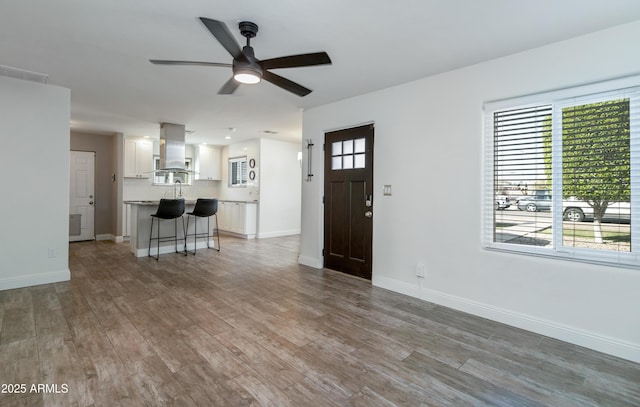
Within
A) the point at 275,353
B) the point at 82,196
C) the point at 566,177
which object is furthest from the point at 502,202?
the point at 82,196

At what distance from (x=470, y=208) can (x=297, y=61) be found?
2157mm

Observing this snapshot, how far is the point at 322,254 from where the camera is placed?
4660 mm

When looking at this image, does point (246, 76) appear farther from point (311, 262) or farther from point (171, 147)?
point (171, 147)

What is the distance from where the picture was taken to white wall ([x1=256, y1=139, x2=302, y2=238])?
296 inches

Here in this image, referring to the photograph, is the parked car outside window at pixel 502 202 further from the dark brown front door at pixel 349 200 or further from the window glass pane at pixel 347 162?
the window glass pane at pixel 347 162

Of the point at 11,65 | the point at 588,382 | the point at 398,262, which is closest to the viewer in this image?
the point at 588,382

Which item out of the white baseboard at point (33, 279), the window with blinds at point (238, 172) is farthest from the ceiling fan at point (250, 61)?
the window with blinds at point (238, 172)

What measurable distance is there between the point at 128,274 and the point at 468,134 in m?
4.61

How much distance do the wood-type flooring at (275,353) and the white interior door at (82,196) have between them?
389 centimetres

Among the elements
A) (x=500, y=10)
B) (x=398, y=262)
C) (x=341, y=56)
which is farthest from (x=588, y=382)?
(x=341, y=56)

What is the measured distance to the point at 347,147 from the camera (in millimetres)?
4320

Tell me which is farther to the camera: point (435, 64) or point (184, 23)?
point (435, 64)

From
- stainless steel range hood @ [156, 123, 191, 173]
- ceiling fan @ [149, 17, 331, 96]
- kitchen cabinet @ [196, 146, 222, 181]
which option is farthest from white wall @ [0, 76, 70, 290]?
kitchen cabinet @ [196, 146, 222, 181]

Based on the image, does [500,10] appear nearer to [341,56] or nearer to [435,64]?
[435,64]
